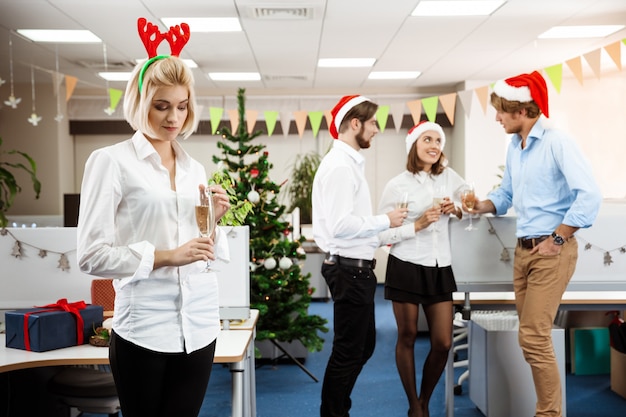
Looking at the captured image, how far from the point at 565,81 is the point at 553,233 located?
19.5ft

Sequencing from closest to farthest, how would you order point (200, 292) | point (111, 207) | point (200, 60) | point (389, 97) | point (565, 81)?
point (111, 207) < point (200, 292) < point (200, 60) < point (565, 81) < point (389, 97)

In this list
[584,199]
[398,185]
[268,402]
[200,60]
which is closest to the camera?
[584,199]

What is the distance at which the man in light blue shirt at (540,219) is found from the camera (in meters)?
2.45

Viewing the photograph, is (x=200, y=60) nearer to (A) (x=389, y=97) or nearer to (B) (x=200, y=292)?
(A) (x=389, y=97)

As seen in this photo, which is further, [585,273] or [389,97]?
[389,97]

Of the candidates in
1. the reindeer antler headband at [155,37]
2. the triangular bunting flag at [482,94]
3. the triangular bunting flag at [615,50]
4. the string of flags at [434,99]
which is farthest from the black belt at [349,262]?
the triangular bunting flag at [482,94]

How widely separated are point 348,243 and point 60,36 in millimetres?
4457

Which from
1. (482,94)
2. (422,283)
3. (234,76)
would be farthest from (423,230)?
(234,76)

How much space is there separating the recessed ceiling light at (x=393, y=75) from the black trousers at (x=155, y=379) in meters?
6.71

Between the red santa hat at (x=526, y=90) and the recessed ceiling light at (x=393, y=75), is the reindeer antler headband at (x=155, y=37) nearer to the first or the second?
the red santa hat at (x=526, y=90)

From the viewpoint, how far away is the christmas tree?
409 cm

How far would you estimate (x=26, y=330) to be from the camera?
2174 millimetres

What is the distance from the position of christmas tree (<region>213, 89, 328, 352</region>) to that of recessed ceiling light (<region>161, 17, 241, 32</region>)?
1.34 meters

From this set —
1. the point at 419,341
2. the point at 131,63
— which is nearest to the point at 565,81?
the point at 419,341
